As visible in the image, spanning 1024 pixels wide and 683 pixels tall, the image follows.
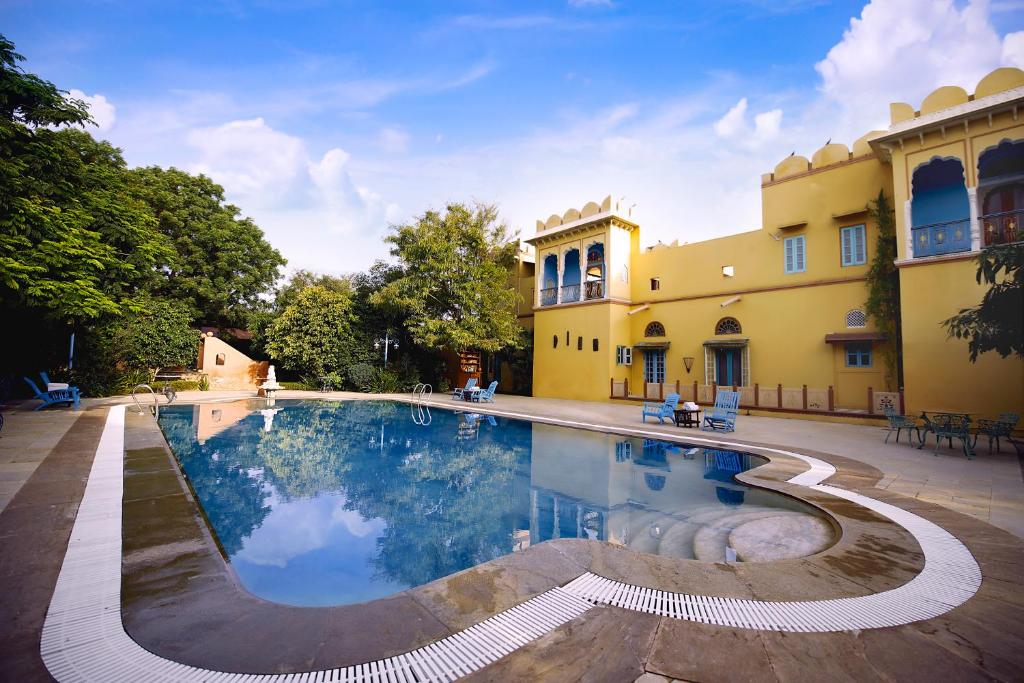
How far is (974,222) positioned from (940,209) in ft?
7.19

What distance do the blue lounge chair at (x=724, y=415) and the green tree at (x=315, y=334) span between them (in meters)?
15.9

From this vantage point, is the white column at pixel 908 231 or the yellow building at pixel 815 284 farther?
the white column at pixel 908 231

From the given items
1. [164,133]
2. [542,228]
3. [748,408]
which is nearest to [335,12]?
[164,133]

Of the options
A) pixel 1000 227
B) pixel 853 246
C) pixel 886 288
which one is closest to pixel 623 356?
pixel 853 246

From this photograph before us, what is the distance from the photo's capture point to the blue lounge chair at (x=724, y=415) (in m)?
9.91

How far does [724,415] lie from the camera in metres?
9.98

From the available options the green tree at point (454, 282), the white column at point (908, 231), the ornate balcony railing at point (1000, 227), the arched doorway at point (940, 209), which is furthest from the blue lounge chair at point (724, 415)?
the green tree at point (454, 282)

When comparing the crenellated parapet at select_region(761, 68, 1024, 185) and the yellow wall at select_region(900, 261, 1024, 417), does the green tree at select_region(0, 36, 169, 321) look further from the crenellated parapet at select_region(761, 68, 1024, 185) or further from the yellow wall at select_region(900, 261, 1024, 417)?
the crenellated parapet at select_region(761, 68, 1024, 185)

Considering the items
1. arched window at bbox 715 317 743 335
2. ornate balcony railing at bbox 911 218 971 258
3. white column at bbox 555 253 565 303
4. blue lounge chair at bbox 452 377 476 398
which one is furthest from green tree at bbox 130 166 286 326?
ornate balcony railing at bbox 911 218 971 258

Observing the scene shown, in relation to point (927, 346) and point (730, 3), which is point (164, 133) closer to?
point (730, 3)

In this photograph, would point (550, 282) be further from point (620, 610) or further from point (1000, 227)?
point (620, 610)

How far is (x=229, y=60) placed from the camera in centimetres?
1087

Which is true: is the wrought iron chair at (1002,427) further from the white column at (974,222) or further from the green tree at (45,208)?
the green tree at (45,208)

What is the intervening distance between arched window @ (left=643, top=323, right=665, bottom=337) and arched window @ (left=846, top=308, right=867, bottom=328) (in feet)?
19.4
